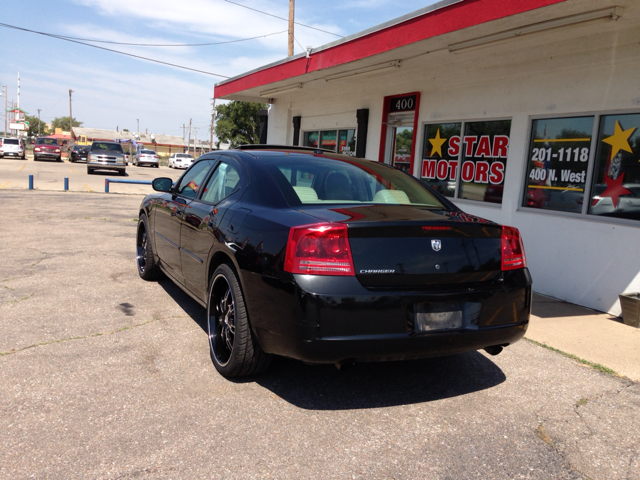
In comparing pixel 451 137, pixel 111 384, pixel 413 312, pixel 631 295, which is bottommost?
pixel 111 384

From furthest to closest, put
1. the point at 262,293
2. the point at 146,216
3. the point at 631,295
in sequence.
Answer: the point at 146,216, the point at 631,295, the point at 262,293

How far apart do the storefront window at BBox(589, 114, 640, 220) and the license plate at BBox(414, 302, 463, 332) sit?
4.06 meters

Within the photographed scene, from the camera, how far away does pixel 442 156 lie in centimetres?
912

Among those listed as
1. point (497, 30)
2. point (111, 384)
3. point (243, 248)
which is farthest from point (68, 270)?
point (497, 30)

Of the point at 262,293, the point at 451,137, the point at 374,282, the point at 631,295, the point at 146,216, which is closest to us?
the point at 374,282

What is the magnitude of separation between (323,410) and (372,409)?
315 millimetres

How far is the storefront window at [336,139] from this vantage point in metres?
11.9

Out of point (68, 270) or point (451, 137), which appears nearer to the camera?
point (68, 270)

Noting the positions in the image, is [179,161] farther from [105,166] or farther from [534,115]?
[534,115]

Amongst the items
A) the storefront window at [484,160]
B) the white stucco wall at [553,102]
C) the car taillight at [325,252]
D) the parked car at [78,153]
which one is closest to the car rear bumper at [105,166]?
the parked car at [78,153]

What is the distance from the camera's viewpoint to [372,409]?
3.29m

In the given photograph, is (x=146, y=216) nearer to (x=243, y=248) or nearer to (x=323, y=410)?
(x=243, y=248)

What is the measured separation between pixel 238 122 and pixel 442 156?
4356 centimetres

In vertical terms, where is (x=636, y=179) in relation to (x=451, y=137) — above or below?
below
